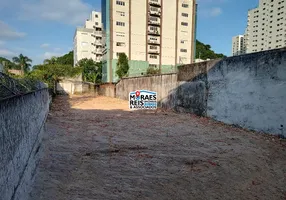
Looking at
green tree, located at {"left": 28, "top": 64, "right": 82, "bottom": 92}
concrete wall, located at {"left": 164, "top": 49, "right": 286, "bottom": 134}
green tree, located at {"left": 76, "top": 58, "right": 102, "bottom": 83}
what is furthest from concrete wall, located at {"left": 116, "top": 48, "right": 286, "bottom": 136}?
green tree, located at {"left": 76, "top": 58, "right": 102, "bottom": 83}

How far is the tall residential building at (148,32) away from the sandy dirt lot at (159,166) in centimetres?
2598

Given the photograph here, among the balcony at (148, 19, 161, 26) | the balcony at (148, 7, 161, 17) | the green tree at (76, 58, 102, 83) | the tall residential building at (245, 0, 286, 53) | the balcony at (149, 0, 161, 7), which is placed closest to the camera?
the balcony at (149, 0, 161, 7)

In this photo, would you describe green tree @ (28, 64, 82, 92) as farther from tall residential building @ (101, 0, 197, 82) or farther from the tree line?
tall residential building @ (101, 0, 197, 82)

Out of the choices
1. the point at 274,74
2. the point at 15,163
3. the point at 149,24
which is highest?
the point at 149,24

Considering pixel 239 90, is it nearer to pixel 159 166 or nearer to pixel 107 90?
pixel 159 166

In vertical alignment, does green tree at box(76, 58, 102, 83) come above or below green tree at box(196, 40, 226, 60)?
below

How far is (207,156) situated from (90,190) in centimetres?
285

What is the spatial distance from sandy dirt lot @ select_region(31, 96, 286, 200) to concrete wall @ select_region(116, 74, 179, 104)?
21.0 feet

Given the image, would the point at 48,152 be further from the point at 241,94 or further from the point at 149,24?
the point at 149,24

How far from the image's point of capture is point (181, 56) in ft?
126

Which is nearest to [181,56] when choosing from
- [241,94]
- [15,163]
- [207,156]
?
[241,94]

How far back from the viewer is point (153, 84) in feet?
47.9

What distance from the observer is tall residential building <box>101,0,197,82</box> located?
32.8 meters

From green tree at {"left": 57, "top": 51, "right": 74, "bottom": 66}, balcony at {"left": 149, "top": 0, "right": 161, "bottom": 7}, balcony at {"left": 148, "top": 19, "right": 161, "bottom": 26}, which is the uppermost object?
balcony at {"left": 149, "top": 0, "right": 161, "bottom": 7}
